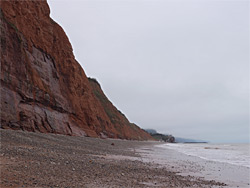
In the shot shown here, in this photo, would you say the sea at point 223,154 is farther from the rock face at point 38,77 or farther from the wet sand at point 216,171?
the rock face at point 38,77

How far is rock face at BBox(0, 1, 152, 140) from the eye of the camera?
19.0 m

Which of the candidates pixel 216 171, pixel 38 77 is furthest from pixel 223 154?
pixel 38 77

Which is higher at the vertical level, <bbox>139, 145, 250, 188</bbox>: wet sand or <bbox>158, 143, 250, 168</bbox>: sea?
<bbox>139, 145, 250, 188</bbox>: wet sand

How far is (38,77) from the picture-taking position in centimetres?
2394

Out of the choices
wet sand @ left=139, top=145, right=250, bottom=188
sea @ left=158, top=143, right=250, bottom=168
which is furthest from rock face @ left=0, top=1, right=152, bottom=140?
sea @ left=158, top=143, right=250, bottom=168

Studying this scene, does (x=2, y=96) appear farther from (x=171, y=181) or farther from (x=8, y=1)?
(x=171, y=181)

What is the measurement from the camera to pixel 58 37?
32.4 meters

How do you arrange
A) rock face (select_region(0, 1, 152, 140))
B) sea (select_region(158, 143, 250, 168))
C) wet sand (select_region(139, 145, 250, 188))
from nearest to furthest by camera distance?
1. wet sand (select_region(139, 145, 250, 188))
2. sea (select_region(158, 143, 250, 168))
3. rock face (select_region(0, 1, 152, 140))

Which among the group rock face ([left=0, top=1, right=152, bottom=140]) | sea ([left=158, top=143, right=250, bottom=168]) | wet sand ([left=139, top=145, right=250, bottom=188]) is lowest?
sea ([left=158, top=143, right=250, bottom=168])

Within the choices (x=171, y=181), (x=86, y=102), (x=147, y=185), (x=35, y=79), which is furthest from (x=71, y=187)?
(x=86, y=102)

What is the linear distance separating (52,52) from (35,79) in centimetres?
712

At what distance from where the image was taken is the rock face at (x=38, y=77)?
19016 millimetres

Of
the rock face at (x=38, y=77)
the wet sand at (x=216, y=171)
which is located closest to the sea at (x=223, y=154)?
the wet sand at (x=216, y=171)

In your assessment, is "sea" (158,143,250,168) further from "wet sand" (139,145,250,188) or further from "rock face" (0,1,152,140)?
"rock face" (0,1,152,140)
